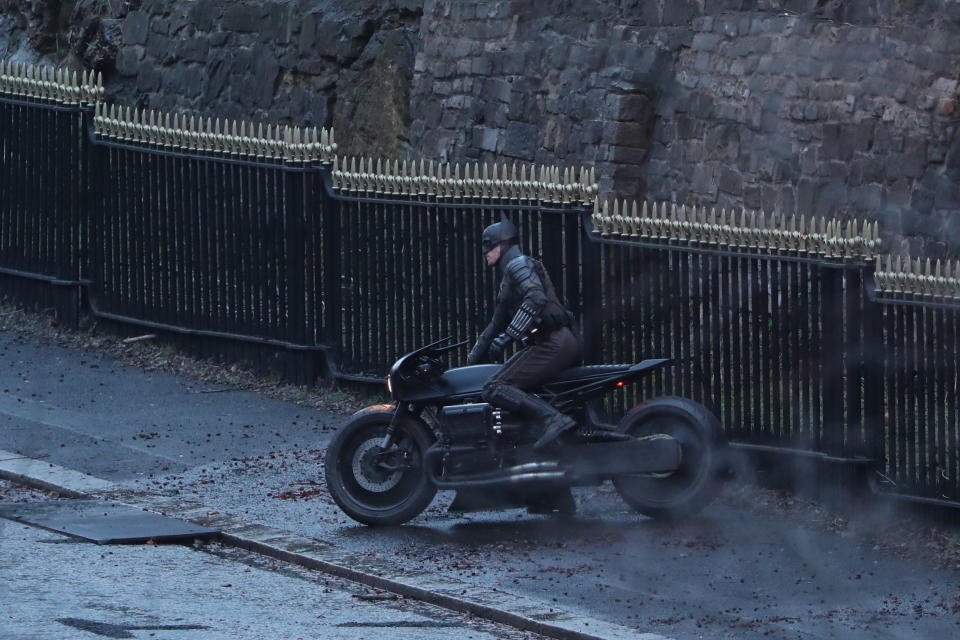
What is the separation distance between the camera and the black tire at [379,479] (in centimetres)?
980

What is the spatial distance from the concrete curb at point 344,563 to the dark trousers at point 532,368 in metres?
1.17

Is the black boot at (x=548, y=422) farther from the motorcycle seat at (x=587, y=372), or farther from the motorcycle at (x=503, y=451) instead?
the motorcycle seat at (x=587, y=372)

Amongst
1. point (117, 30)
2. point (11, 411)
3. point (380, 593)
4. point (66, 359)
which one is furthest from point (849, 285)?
point (117, 30)

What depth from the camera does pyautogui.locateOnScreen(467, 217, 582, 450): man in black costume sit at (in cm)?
961

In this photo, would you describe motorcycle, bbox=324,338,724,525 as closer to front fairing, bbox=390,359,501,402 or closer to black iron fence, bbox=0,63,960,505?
front fairing, bbox=390,359,501,402

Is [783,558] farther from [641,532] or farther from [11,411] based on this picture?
[11,411]

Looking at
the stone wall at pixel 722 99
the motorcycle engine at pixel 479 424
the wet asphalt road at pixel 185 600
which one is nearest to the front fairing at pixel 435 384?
the motorcycle engine at pixel 479 424

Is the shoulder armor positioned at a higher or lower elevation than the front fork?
higher

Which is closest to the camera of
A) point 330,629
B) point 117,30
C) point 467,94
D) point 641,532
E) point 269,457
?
point 330,629

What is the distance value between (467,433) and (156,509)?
1.99m

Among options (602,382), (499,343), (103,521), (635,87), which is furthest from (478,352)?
(635,87)

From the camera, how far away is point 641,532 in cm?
959

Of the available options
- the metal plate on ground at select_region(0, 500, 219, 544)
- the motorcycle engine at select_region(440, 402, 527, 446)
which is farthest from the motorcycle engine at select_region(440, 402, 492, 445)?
the metal plate on ground at select_region(0, 500, 219, 544)

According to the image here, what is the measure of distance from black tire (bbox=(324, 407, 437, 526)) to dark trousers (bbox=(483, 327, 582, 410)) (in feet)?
1.66
